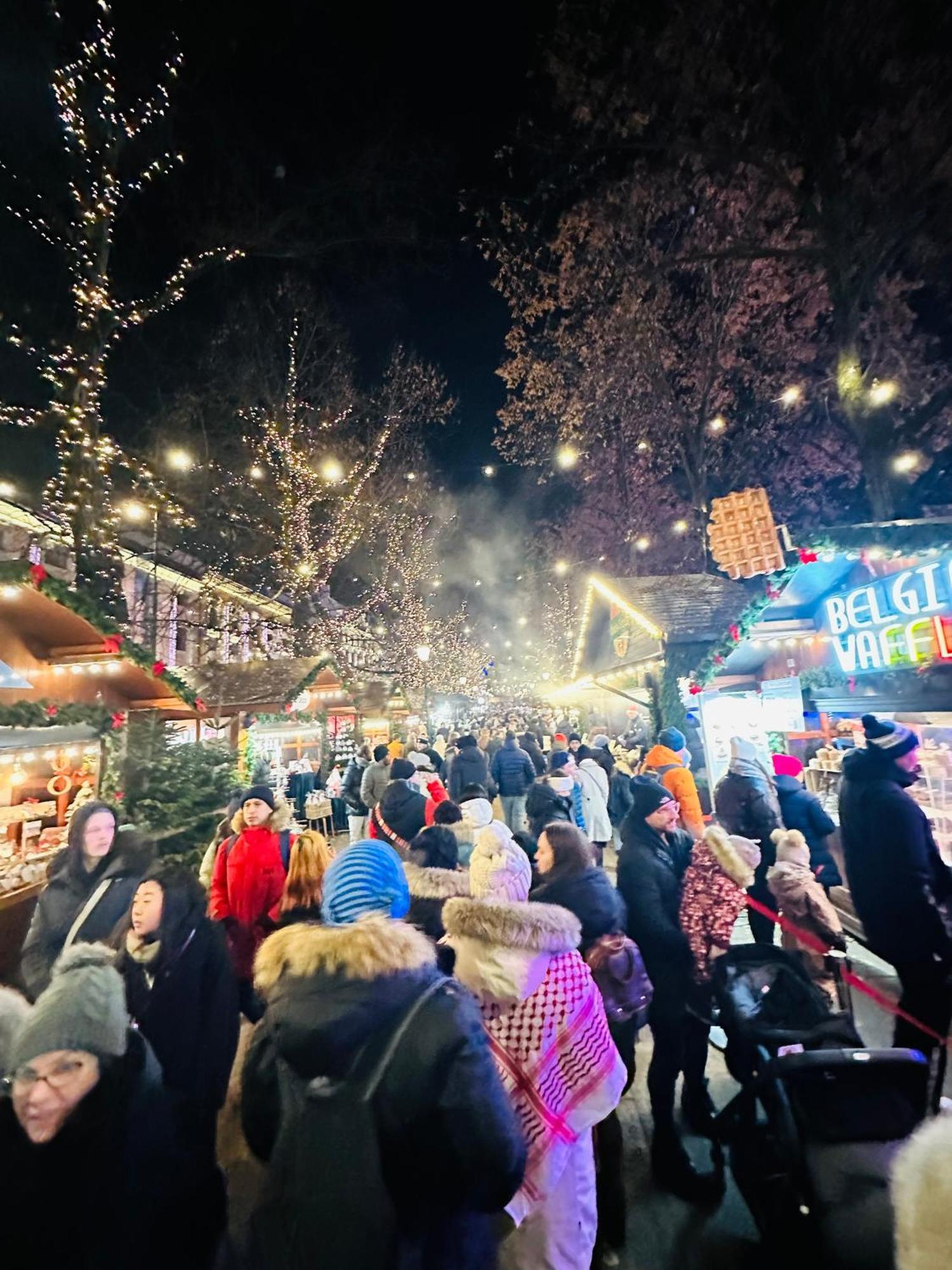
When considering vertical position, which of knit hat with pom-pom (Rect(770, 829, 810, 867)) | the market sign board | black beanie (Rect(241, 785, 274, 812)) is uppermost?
the market sign board

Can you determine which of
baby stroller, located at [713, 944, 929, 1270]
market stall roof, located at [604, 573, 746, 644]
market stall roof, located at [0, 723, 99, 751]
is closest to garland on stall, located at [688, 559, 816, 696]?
market stall roof, located at [604, 573, 746, 644]

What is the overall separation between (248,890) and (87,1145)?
266cm

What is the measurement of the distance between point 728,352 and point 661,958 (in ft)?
52.3

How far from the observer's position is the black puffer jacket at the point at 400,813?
18.8 feet

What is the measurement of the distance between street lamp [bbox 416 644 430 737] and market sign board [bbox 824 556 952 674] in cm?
1827

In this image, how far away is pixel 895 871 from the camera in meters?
3.34

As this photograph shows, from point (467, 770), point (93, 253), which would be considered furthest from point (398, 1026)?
point (93, 253)

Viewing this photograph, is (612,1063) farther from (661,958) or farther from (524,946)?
(661,958)

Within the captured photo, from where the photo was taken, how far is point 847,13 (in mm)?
8641

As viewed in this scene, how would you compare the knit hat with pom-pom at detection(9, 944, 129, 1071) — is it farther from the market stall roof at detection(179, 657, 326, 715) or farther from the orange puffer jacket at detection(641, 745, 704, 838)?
the market stall roof at detection(179, 657, 326, 715)

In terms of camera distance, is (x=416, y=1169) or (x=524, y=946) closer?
(x=416, y=1169)

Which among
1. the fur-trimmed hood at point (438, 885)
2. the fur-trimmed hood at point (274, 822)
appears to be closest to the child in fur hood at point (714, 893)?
the fur-trimmed hood at point (438, 885)

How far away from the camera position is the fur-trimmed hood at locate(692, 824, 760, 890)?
3.14 meters

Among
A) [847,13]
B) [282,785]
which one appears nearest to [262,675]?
[282,785]
